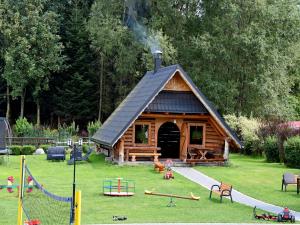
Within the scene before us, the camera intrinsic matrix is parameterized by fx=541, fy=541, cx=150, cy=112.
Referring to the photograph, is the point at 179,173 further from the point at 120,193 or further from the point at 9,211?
the point at 9,211

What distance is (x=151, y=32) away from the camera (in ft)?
163

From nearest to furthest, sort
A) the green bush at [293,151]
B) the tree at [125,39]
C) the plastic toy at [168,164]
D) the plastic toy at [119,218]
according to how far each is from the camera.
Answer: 1. the plastic toy at [119,218]
2. the plastic toy at [168,164]
3. the green bush at [293,151]
4. the tree at [125,39]

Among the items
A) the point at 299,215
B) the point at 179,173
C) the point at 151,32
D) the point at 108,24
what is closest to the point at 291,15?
the point at 151,32

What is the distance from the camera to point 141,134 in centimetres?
3108

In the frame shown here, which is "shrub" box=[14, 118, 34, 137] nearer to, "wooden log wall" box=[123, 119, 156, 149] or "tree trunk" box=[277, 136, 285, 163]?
"wooden log wall" box=[123, 119, 156, 149]

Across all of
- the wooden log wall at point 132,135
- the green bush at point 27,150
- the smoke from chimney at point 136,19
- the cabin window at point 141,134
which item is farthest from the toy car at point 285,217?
the smoke from chimney at point 136,19

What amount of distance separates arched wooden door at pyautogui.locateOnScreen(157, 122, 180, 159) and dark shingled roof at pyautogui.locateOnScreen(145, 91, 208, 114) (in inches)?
129

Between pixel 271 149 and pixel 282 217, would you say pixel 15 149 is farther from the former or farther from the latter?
pixel 282 217

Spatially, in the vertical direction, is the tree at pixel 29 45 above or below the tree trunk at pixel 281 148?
above

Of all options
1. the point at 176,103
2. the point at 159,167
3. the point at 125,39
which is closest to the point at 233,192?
the point at 159,167

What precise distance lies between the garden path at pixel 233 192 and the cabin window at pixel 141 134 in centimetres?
289

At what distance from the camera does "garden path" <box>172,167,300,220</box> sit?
1778 cm

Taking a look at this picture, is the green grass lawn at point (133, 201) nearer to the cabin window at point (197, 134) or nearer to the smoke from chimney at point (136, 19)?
the cabin window at point (197, 134)

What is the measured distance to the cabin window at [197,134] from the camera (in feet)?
104
